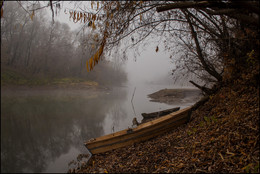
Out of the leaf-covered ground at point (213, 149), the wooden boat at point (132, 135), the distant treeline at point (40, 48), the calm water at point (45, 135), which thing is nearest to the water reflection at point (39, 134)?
the calm water at point (45, 135)

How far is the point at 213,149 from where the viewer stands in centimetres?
268

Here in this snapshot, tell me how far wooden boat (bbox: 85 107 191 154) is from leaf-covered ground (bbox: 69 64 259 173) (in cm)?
16

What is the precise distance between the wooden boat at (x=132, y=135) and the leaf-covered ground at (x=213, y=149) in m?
0.16

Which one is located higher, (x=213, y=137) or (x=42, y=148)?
(x=213, y=137)

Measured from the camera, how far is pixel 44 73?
2381 centimetres

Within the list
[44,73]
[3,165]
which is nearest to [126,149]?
[3,165]

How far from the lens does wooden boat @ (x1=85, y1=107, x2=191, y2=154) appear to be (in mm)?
4492

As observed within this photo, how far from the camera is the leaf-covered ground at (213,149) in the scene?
90.1 inches

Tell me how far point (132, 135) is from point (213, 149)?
2.29 meters

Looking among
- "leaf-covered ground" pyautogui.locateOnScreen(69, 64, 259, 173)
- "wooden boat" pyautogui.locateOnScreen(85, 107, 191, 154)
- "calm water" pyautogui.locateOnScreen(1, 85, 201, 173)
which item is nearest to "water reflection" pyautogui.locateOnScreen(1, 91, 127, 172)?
"calm water" pyautogui.locateOnScreen(1, 85, 201, 173)

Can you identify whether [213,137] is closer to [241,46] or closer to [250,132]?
[250,132]

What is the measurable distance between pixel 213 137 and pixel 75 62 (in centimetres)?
3165

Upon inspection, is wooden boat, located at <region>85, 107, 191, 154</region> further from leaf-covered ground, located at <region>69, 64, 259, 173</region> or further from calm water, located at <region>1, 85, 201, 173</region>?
calm water, located at <region>1, 85, 201, 173</region>

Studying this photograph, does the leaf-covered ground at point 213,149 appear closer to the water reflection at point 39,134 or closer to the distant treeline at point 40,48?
the water reflection at point 39,134
